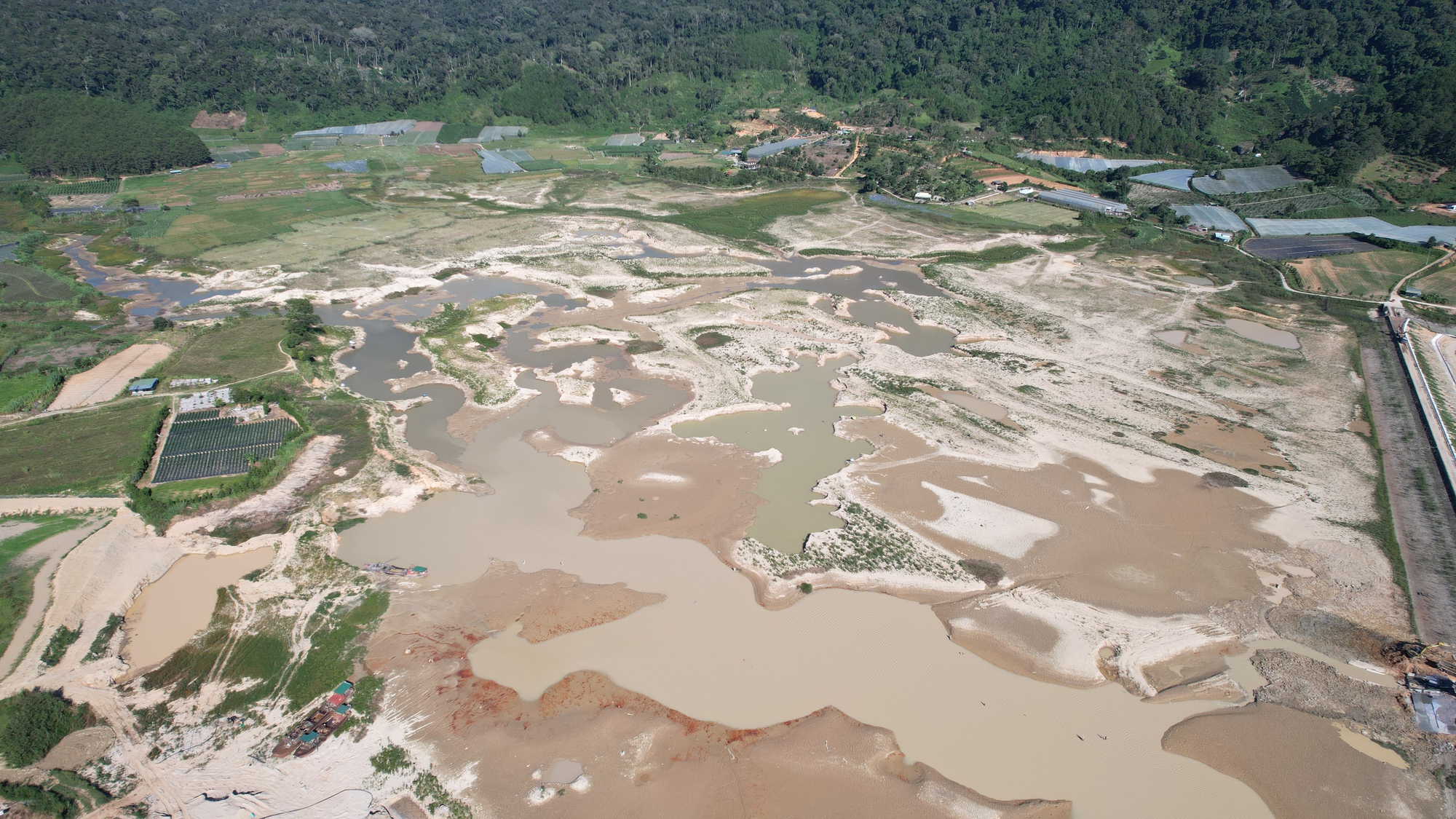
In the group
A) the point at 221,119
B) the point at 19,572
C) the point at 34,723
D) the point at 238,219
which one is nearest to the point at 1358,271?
the point at 34,723

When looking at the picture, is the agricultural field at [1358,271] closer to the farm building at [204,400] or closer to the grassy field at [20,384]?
the farm building at [204,400]

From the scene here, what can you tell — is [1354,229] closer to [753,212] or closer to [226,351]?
[753,212]

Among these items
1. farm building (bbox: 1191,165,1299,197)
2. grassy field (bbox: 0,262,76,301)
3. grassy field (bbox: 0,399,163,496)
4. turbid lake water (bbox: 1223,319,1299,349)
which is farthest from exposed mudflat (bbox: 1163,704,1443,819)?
grassy field (bbox: 0,262,76,301)

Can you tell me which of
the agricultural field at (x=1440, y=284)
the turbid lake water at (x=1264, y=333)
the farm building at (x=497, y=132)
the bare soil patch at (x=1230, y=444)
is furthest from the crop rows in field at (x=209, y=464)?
the farm building at (x=497, y=132)

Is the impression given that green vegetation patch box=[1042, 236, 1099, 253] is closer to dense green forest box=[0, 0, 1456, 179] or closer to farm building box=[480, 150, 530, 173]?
dense green forest box=[0, 0, 1456, 179]

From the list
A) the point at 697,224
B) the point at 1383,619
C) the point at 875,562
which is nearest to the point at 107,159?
the point at 697,224

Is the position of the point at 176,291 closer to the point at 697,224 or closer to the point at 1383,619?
the point at 697,224
